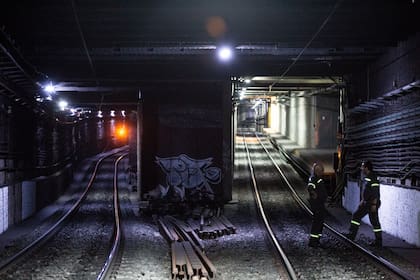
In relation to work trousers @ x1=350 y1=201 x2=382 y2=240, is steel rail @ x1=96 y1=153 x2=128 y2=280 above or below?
below

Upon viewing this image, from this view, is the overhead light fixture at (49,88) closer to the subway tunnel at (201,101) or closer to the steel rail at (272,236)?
the subway tunnel at (201,101)

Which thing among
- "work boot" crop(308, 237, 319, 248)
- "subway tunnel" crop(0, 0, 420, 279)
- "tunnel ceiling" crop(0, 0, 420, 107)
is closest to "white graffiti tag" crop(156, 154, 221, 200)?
"subway tunnel" crop(0, 0, 420, 279)

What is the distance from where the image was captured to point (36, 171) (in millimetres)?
23281

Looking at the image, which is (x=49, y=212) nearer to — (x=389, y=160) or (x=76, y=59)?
(x=76, y=59)

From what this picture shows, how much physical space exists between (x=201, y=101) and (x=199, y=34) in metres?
6.87

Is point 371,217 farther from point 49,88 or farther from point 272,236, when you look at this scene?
point 49,88

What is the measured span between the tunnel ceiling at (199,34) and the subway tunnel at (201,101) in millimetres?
55

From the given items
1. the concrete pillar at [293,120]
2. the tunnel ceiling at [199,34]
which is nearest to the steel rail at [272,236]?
the tunnel ceiling at [199,34]

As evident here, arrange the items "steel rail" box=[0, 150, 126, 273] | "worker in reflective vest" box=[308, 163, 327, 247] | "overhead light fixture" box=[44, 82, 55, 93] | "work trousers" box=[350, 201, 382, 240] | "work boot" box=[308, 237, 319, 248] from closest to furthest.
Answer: "steel rail" box=[0, 150, 126, 273], "worker in reflective vest" box=[308, 163, 327, 247], "work trousers" box=[350, 201, 382, 240], "work boot" box=[308, 237, 319, 248], "overhead light fixture" box=[44, 82, 55, 93]

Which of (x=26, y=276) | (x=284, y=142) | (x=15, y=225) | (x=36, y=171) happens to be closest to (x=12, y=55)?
(x=15, y=225)

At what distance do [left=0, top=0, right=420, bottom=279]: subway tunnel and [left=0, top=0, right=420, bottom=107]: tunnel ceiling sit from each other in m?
0.05

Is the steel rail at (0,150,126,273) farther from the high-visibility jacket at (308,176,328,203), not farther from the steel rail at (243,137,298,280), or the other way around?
the high-visibility jacket at (308,176,328,203)

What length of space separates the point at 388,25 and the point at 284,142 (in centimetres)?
3081

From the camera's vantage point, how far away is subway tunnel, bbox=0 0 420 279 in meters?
13.3
